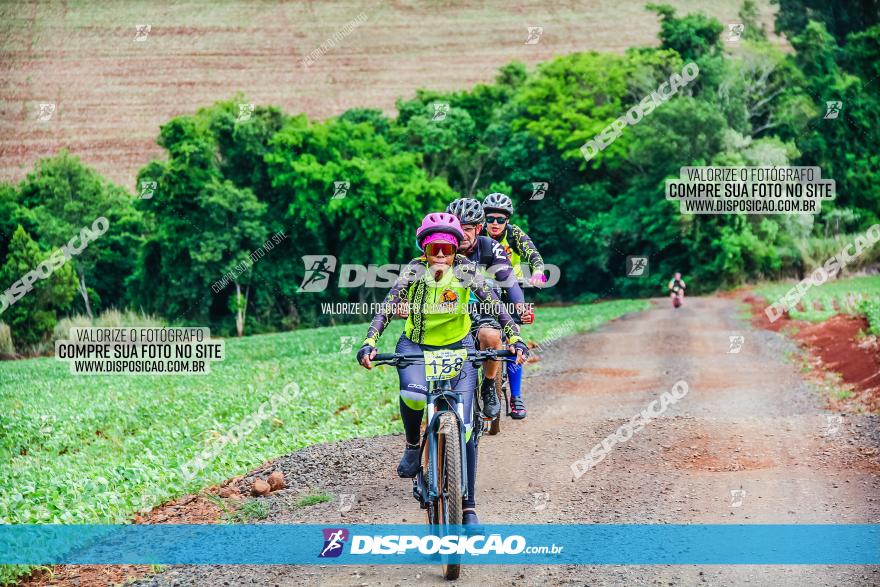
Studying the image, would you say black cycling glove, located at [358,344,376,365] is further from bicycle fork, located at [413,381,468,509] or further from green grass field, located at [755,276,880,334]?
green grass field, located at [755,276,880,334]

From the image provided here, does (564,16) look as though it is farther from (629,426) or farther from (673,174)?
(629,426)

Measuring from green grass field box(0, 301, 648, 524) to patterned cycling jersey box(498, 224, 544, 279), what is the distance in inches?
Result: 142

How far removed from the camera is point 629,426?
13039mm

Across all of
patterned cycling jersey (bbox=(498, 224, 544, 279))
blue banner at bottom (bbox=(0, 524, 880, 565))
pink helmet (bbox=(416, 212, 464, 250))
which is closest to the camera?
blue banner at bottom (bbox=(0, 524, 880, 565))

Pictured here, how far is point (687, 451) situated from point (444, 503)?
5.44 meters

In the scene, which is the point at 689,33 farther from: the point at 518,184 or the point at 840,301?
the point at 840,301

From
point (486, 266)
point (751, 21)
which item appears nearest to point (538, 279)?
point (486, 266)

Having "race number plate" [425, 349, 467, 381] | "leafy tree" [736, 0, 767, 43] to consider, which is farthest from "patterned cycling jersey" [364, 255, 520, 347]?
"leafy tree" [736, 0, 767, 43]

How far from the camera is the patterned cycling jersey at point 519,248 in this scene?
1162 centimetres

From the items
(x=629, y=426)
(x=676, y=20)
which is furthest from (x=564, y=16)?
(x=629, y=426)

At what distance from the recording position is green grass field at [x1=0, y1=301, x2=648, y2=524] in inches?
430

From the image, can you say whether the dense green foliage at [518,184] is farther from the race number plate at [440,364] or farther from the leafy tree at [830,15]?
the race number plate at [440,364]

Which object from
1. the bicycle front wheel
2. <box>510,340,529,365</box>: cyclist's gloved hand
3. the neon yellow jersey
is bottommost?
the bicycle front wheel

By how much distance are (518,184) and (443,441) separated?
60.1m
